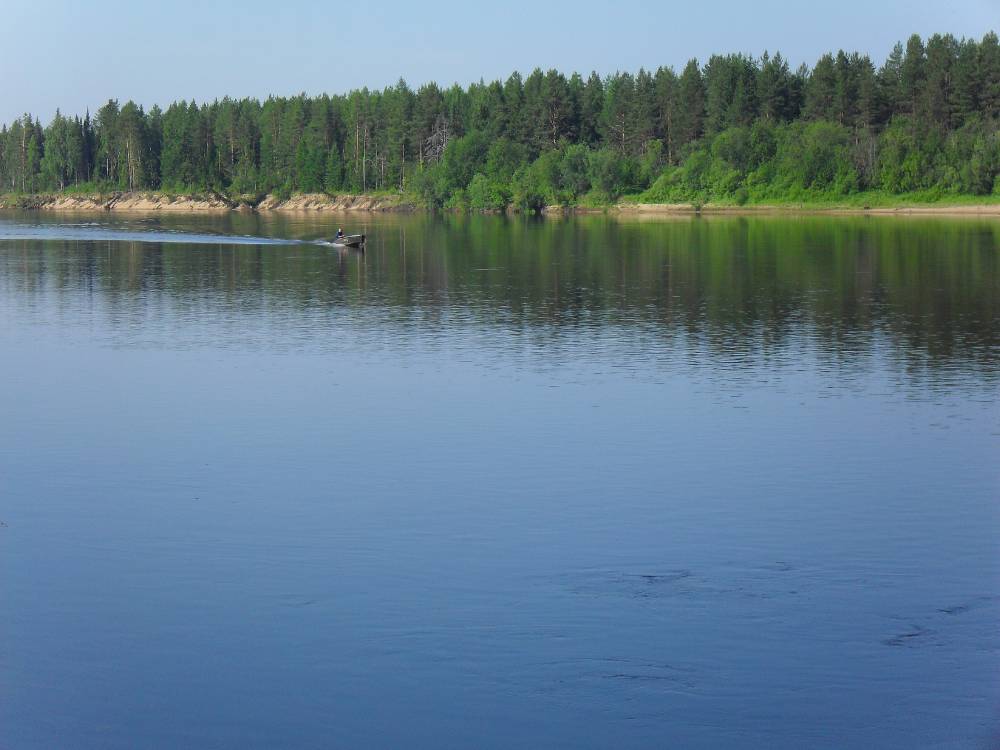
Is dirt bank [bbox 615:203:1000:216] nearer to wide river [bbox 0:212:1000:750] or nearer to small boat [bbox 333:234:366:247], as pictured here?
small boat [bbox 333:234:366:247]

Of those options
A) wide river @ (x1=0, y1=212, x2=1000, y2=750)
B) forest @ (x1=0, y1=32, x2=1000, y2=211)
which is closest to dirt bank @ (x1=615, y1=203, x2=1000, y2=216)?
forest @ (x1=0, y1=32, x2=1000, y2=211)

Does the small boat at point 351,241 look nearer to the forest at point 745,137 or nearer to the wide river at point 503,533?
the wide river at point 503,533

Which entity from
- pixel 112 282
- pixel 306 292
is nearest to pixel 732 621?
pixel 306 292

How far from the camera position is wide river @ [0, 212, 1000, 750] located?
14.9m

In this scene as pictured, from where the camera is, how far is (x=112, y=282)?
6850 centimetres

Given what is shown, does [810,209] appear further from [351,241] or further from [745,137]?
[351,241]

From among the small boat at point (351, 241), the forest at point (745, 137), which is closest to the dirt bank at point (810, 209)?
the forest at point (745, 137)

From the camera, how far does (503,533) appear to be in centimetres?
2136

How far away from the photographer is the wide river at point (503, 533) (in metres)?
14.9

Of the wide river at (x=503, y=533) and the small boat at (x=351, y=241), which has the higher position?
the small boat at (x=351, y=241)

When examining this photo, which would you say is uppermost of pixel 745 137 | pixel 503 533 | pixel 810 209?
pixel 745 137

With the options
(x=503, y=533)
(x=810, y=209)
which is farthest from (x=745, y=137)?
(x=503, y=533)

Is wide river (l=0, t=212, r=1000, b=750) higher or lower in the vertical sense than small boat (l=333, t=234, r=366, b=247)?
lower

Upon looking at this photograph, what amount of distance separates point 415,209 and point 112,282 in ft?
402
